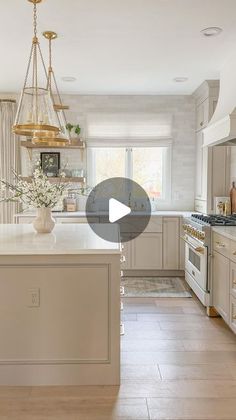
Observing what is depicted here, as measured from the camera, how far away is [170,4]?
2758 millimetres

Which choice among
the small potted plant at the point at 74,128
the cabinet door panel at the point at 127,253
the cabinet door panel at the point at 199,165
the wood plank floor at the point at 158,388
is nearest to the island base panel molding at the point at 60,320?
the wood plank floor at the point at 158,388

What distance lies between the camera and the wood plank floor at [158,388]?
83.1 inches

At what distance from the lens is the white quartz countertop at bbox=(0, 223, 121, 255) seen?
230 cm

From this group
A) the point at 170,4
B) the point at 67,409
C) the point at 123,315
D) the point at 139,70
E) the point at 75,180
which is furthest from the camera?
the point at 75,180

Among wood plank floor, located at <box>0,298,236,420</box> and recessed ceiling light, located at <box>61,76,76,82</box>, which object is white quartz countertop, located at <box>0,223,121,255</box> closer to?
wood plank floor, located at <box>0,298,236,420</box>

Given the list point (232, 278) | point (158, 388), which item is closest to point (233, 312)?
point (232, 278)

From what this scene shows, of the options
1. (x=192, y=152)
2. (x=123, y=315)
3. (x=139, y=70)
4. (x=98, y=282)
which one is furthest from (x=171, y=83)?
(x=98, y=282)

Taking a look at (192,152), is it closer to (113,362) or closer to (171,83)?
(171,83)

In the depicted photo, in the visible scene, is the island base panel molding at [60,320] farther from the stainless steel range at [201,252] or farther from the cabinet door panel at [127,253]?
the cabinet door panel at [127,253]

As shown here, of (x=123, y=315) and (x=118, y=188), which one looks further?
(x=118, y=188)

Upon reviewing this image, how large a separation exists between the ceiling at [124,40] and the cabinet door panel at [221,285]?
202cm

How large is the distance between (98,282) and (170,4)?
2.12 metres

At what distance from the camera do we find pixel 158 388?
7.75 feet
